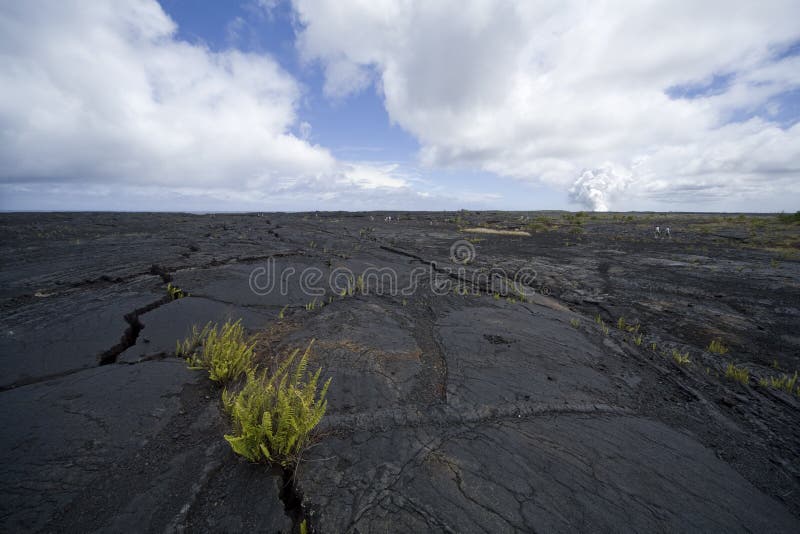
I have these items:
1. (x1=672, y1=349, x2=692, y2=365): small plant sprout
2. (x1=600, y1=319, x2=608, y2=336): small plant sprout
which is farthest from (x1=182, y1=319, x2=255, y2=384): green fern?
(x1=672, y1=349, x2=692, y2=365): small plant sprout

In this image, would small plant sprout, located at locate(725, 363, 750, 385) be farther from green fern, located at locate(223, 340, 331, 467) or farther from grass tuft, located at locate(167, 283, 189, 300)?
grass tuft, located at locate(167, 283, 189, 300)

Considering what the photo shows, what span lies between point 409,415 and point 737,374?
523 cm

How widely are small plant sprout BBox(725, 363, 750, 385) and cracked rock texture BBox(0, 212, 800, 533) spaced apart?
4.6 inches

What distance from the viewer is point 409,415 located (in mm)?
3408

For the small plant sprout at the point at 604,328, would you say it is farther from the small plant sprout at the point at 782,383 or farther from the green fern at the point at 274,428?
the green fern at the point at 274,428

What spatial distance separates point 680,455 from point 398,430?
2831 mm

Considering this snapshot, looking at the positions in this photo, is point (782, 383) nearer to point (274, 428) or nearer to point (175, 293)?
point (274, 428)

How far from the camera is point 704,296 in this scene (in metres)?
8.45

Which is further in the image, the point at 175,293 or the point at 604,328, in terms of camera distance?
the point at 175,293

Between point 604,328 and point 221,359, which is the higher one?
point 221,359

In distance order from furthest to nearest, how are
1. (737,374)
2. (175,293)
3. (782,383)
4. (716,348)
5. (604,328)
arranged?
(175,293) → (604,328) → (716,348) → (737,374) → (782,383)

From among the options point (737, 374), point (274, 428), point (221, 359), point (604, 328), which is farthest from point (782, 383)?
point (221, 359)

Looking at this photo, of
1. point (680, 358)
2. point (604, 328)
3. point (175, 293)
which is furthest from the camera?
point (175, 293)

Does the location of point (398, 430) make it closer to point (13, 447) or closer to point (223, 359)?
point (223, 359)
